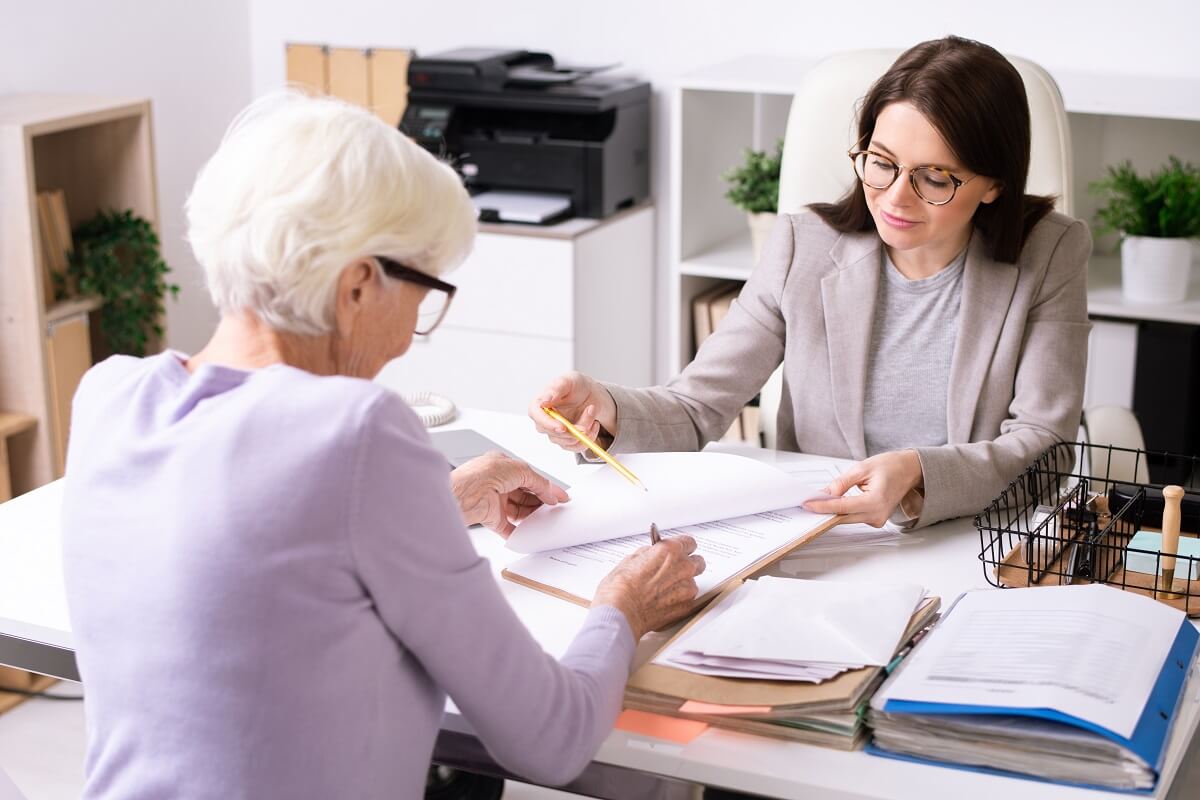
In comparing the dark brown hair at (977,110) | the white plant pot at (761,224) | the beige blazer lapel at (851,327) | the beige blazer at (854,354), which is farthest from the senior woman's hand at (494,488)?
the white plant pot at (761,224)

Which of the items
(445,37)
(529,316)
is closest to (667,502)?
(529,316)

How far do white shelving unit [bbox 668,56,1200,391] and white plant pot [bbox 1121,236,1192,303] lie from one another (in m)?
0.03

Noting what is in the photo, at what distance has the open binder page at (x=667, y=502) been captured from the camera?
4.78 feet

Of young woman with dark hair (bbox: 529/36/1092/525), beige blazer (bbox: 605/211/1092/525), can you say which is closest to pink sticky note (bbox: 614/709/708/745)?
young woman with dark hair (bbox: 529/36/1092/525)

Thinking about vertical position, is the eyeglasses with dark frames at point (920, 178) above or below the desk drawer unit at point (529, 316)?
above

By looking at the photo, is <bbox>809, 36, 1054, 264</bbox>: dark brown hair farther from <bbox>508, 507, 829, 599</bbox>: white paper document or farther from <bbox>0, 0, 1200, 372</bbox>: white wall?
<bbox>0, 0, 1200, 372</bbox>: white wall

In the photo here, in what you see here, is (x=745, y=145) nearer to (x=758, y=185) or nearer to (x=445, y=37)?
(x=758, y=185)

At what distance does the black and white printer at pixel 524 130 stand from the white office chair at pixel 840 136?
3.50ft

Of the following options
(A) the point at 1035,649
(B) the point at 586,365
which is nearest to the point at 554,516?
(A) the point at 1035,649

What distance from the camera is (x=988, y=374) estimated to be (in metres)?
1.83

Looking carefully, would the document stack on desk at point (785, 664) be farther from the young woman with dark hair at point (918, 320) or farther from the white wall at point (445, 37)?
the white wall at point (445, 37)

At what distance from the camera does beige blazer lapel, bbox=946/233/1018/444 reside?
183 centimetres

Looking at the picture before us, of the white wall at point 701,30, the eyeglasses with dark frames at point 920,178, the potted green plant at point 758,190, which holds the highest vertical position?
the white wall at point 701,30

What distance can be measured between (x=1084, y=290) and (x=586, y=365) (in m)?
1.61
